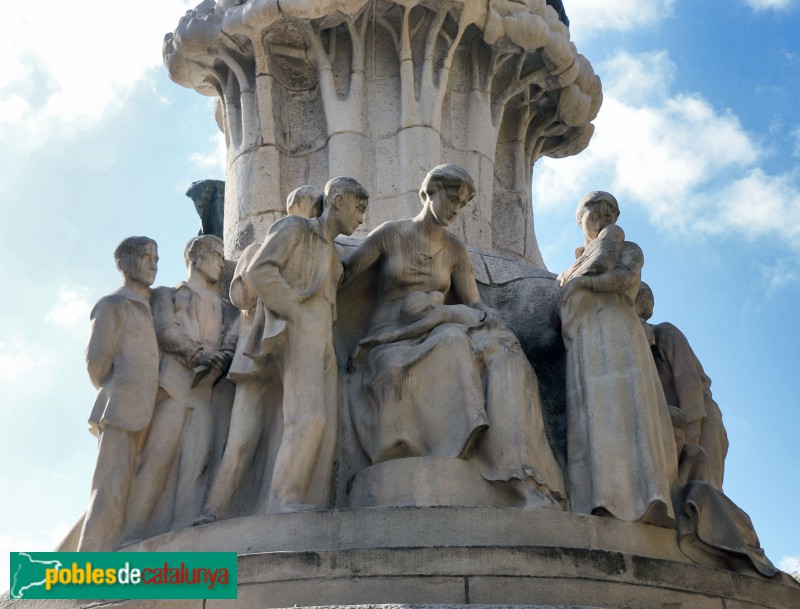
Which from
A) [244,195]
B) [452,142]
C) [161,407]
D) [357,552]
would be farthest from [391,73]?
[357,552]

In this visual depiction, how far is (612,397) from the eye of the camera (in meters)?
9.30

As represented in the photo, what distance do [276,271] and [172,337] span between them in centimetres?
113

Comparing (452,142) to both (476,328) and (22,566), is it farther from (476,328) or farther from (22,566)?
(22,566)

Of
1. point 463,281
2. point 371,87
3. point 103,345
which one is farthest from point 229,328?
point 371,87

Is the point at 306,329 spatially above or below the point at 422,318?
below

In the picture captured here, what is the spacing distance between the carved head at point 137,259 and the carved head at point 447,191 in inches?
88.7

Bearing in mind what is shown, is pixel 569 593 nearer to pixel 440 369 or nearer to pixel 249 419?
pixel 440 369

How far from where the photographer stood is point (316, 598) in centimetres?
768

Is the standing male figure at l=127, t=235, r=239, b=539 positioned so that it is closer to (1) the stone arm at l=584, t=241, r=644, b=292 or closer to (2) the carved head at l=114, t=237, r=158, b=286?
(2) the carved head at l=114, t=237, r=158, b=286

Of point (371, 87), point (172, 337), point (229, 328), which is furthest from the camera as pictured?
point (371, 87)

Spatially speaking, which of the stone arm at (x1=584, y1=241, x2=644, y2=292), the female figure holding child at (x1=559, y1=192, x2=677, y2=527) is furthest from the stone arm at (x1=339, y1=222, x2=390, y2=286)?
the stone arm at (x1=584, y1=241, x2=644, y2=292)

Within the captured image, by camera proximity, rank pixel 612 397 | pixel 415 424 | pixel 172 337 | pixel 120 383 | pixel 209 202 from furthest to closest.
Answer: pixel 209 202, pixel 172 337, pixel 120 383, pixel 612 397, pixel 415 424

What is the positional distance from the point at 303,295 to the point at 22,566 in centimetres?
268

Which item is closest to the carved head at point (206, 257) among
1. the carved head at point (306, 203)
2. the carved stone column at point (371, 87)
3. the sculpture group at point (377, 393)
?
the sculpture group at point (377, 393)
